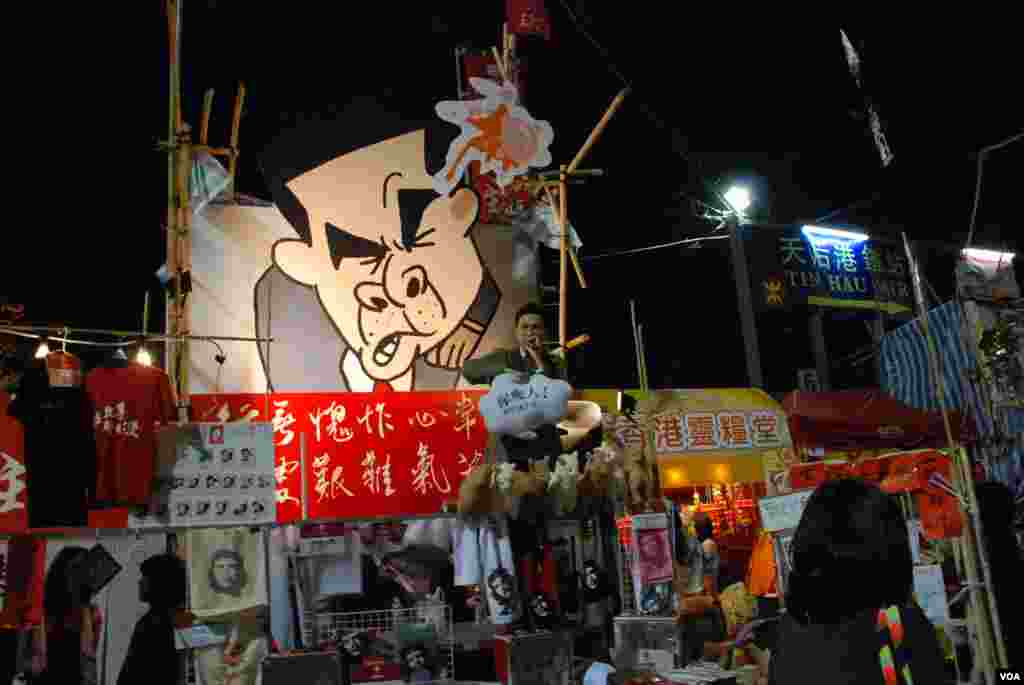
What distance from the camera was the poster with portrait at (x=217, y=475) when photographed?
5074mm

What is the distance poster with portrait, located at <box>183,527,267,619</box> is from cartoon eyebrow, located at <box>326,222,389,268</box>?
3934 millimetres

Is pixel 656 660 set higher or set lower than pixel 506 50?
lower

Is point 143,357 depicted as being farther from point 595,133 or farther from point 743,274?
point 743,274

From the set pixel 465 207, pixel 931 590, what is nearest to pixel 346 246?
pixel 465 207

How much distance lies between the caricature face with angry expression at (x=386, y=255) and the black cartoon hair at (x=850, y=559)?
19.9 ft

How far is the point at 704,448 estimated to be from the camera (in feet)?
31.4

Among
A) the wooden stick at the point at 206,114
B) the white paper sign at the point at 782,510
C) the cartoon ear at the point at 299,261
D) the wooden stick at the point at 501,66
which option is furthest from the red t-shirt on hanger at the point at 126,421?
the wooden stick at the point at 501,66

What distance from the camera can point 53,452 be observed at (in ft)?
19.2

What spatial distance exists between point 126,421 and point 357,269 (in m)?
3.03

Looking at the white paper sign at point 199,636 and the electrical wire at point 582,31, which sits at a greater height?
the electrical wire at point 582,31

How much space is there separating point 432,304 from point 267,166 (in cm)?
203

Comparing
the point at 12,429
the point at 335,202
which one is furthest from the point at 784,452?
the point at 12,429

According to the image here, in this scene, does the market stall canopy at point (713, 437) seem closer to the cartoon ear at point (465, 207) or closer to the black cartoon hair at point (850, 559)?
the cartoon ear at point (465, 207)

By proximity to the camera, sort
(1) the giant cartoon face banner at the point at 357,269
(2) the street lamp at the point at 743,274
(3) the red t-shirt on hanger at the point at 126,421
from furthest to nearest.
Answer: (2) the street lamp at the point at 743,274, (1) the giant cartoon face banner at the point at 357,269, (3) the red t-shirt on hanger at the point at 126,421
